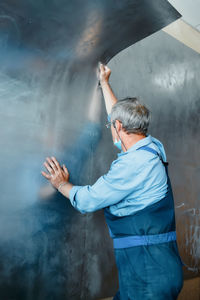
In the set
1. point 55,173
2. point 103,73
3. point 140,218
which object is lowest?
point 140,218

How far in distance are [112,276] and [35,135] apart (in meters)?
0.89

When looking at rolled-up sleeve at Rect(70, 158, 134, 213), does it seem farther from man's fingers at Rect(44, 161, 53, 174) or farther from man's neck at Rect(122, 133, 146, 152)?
man's fingers at Rect(44, 161, 53, 174)

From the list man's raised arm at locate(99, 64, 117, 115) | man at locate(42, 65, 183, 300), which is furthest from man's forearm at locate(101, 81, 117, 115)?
man at locate(42, 65, 183, 300)

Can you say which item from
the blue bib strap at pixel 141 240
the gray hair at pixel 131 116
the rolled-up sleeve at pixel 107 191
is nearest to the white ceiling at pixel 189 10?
the gray hair at pixel 131 116

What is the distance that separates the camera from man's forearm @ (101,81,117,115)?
1.47 metres

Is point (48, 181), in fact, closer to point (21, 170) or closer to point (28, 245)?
point (21, 170)

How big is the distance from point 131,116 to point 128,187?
307 mm

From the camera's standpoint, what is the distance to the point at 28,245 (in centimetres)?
114

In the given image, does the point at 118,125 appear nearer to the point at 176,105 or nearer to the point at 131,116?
the point at 131,116

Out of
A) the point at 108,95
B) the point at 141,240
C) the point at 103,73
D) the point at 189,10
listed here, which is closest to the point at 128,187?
the point at 141,240

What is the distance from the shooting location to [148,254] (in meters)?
1.00

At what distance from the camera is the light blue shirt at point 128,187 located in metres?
1.03

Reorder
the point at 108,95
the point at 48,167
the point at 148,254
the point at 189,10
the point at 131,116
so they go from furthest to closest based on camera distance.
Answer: the point at 189,10
the point at 108,95
the point at 48,167
the point at 131,116
the point at 148,254

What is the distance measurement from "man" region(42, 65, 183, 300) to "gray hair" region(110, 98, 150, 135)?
7cm
